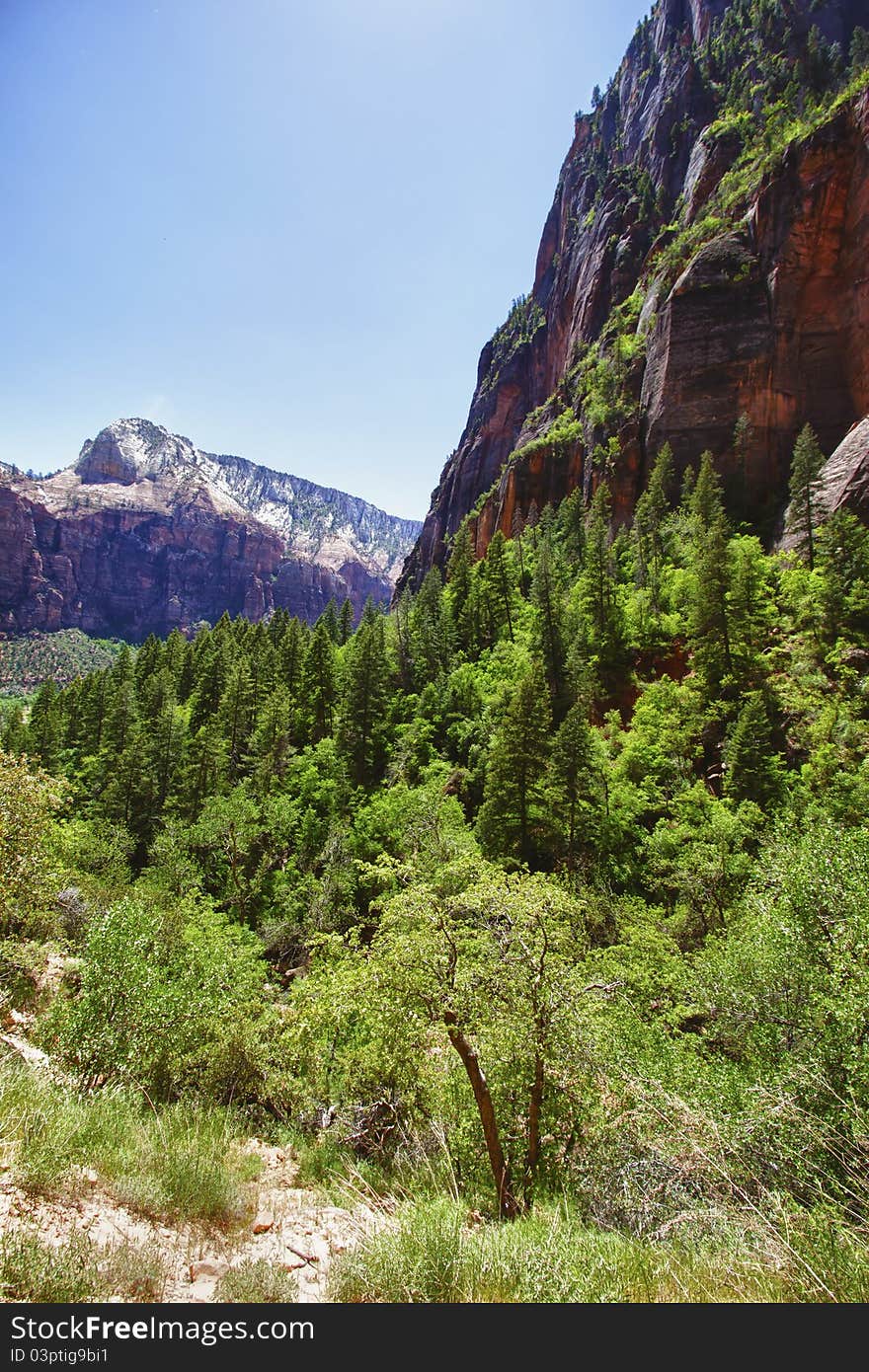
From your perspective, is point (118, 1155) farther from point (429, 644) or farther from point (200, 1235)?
point (429, 644)

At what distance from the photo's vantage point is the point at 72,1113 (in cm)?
614

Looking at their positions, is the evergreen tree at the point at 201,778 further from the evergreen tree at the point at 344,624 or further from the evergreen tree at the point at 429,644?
the evergreen tree at the point at 344,624

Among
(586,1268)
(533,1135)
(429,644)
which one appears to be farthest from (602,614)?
(586,1268)

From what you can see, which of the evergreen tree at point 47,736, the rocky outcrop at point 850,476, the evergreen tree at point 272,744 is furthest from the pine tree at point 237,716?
the rocky outcrop at point 850,476

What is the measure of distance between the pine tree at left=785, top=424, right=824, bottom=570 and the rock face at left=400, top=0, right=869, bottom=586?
631 cm

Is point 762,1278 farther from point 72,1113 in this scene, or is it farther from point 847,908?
point 847,908

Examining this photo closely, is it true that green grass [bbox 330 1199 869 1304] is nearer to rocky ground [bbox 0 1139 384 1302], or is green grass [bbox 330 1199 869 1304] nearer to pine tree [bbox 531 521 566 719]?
rocky ground [bbox 0 1139 384 1302]

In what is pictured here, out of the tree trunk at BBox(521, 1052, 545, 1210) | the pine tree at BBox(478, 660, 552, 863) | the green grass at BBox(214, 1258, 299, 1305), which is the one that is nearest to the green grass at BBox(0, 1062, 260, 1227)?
the green grass at BBox(214, 1258, 299, 1305)

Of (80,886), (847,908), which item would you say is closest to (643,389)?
(847,908)

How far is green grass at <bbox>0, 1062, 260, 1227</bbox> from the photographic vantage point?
5020 mm

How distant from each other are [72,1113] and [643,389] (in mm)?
73944

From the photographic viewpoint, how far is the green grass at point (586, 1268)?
397 cm

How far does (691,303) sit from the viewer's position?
56344 mm

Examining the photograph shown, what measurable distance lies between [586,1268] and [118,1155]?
4887 millimetres
